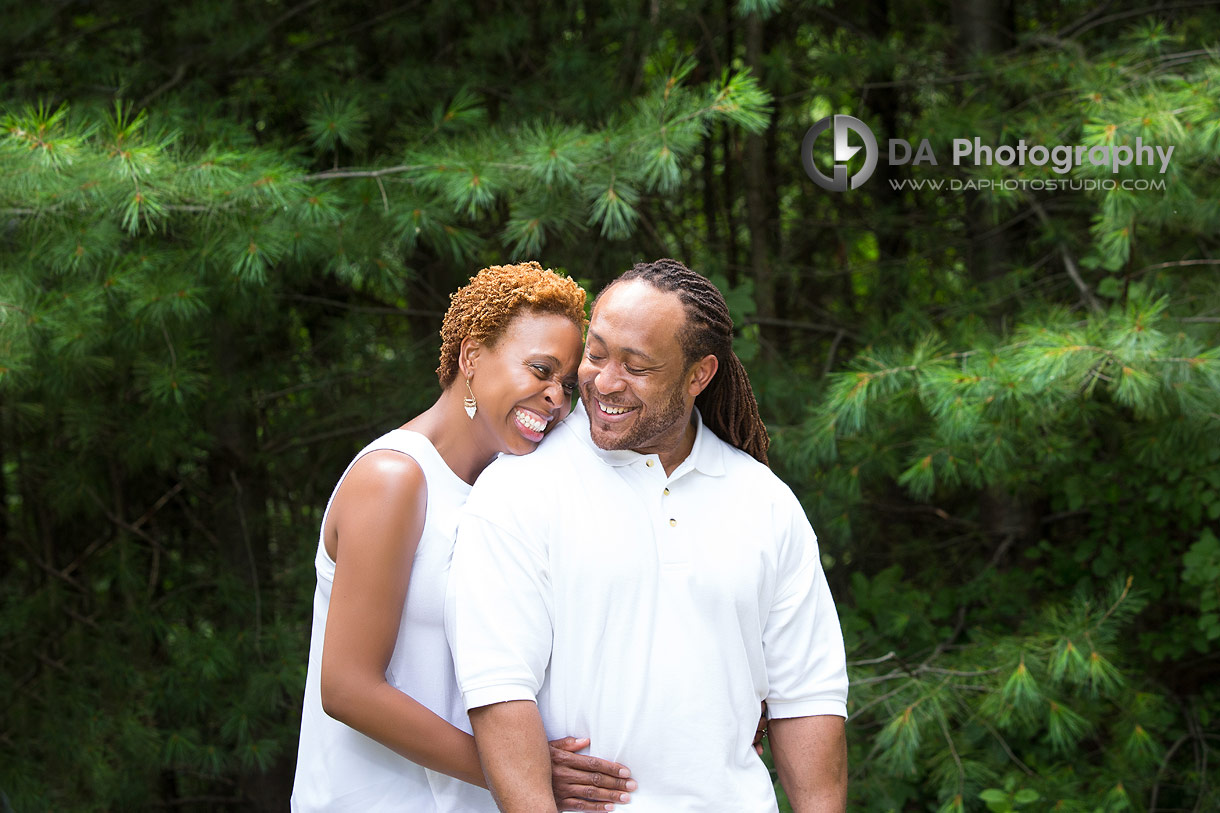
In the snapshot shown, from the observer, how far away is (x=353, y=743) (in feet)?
5.88

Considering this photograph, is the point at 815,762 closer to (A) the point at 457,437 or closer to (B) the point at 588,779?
(B) the point at 588,779

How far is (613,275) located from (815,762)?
93.6 inches

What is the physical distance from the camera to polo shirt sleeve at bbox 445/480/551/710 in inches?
61.4

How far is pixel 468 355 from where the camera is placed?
1.85 m

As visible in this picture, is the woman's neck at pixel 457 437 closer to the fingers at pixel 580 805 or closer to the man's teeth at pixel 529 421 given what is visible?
the man's teeth at pixel 529 421

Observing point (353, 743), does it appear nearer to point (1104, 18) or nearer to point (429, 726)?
point (429, 726)

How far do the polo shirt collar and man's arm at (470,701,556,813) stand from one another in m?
0.40

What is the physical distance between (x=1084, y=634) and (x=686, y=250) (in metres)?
2.20

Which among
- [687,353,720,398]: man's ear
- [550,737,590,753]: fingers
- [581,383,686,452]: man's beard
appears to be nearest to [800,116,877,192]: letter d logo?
[687,353,720,398]: man's ear

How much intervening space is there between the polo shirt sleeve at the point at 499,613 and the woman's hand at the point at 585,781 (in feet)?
0.36

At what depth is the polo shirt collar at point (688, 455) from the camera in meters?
1.73

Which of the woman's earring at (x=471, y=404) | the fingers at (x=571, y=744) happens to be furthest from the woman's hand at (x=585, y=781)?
the woman's earring at (x=471, y=404)

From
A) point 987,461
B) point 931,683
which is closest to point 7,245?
point 987,461

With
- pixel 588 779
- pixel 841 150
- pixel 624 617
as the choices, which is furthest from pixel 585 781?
pixel 841 150
